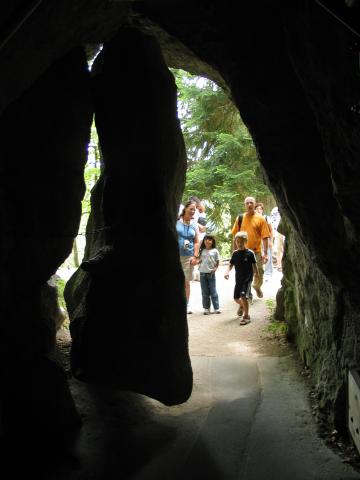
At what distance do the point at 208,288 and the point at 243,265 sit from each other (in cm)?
130

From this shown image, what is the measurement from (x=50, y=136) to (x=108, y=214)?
4.55ft

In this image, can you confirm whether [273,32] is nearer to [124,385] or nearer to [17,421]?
[124,385]

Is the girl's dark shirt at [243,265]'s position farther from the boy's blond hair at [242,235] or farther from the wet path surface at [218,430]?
the wet path surface at [218,430]

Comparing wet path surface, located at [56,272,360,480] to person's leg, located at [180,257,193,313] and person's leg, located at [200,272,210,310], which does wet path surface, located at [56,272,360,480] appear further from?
person's leg, located at [180,257,193,313]

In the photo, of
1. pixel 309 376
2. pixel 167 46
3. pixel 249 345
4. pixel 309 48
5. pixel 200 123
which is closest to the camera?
pixel 309 48

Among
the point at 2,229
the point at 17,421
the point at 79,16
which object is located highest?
the point at 79,16

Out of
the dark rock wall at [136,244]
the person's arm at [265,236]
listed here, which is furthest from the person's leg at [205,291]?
the dark rock wall at [136,244]

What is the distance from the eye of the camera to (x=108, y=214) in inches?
259

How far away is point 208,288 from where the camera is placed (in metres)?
10.2

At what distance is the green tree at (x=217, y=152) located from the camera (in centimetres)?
1417

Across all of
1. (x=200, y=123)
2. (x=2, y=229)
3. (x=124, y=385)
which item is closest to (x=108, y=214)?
(x=2, y=229)

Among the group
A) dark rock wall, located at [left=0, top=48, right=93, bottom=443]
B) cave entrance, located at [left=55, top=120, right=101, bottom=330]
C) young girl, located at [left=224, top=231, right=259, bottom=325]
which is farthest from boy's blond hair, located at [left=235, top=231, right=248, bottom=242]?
dark rock wall, located at [left=0, top=48, right=93, bottom=443]

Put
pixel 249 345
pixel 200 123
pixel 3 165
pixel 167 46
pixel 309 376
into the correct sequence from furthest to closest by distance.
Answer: pixel 200 123
pixel 249 345
pixel 167 46
pixel 309 376
pixel 3 165

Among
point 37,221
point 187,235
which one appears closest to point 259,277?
point 187,235
